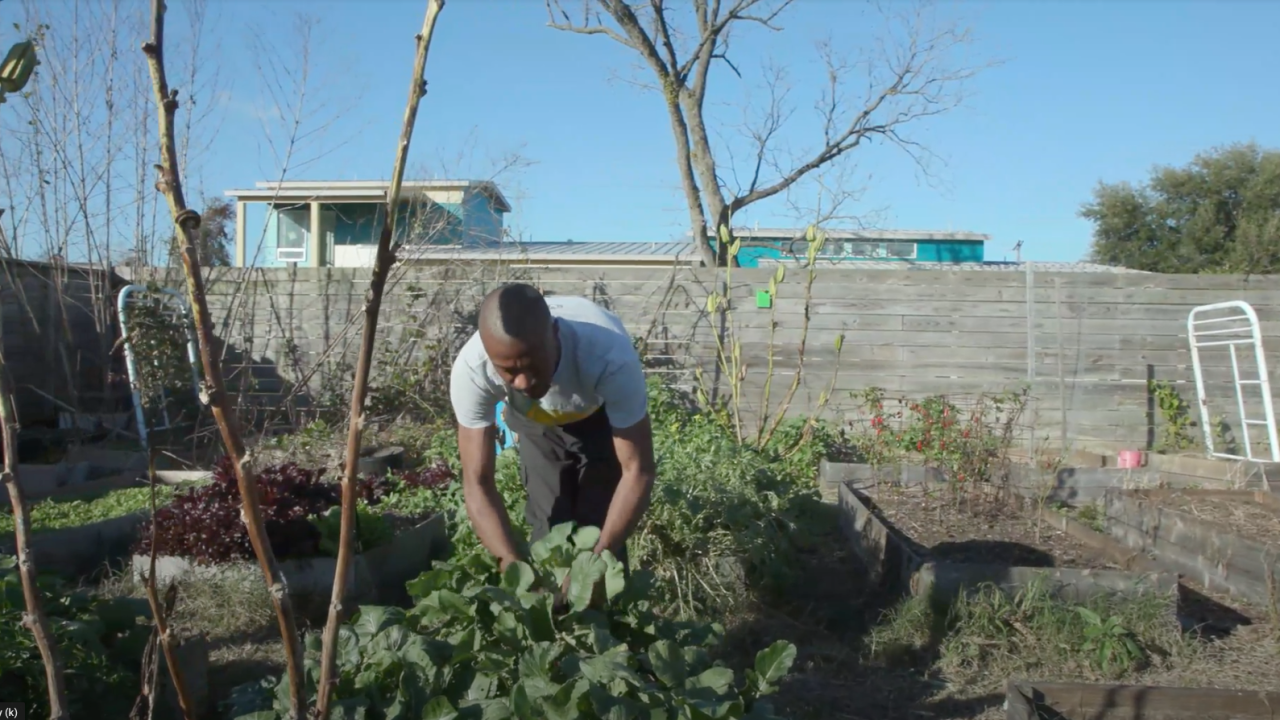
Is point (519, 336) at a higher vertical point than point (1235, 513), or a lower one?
higher

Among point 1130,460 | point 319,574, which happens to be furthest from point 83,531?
point 1130,460

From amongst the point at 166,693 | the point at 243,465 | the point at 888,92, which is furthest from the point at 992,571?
the point at 888,92

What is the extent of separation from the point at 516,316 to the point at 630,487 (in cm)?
74

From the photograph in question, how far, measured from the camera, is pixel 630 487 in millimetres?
3176

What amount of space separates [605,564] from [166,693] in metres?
1.60

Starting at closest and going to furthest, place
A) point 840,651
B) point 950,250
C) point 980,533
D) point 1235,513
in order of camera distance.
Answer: point 840,651 → point 980,533 → point 1235,513 → point 950,250

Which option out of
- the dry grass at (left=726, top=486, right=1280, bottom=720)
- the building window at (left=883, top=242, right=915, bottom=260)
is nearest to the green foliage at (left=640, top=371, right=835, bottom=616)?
the dry grass at (left=726, top=486, right=1280, bottom=720)

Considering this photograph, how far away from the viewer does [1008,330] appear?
956 centimetres

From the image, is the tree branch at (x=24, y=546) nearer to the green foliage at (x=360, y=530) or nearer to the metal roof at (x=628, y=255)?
the green foliage at (x=360, y=530)

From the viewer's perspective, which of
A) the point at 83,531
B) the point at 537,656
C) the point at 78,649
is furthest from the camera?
the point at 83,531

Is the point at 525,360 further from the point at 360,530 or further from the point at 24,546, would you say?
the point at 360,530

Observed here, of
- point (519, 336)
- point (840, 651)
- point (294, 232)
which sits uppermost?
point (294, 232)

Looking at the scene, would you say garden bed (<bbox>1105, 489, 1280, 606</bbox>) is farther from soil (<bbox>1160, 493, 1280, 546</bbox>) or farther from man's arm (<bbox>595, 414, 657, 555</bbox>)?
man's arm (<bbox>595, 414, 657, 555</bbox>)

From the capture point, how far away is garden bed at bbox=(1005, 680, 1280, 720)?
3381mm
